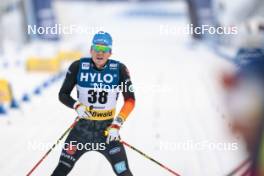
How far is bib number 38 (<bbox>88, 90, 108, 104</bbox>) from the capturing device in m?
4.58

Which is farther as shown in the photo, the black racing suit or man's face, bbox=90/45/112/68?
the black racing suit

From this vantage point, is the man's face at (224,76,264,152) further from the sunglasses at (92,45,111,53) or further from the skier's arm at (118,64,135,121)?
the sunglasses at (92,45,111,53)

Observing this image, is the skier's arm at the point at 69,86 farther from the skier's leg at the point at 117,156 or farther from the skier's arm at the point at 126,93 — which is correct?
the skier's leg at the point at 117,156

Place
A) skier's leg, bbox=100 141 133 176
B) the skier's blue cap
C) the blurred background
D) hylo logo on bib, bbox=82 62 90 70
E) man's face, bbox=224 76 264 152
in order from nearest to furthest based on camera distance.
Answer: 1. man's face, bbox=224 76 264 152
2. the skier's blue cap
3. hylo logo on bib, bbox=82 62 90 70
4. skier's leg, bbox=100 141 133 176
5. the blurred background

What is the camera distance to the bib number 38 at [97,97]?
4.58 meters

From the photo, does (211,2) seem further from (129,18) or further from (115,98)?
(115,98)

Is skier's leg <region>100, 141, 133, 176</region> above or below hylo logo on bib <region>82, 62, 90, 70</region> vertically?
below

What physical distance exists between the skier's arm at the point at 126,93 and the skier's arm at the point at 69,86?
0.39 meters

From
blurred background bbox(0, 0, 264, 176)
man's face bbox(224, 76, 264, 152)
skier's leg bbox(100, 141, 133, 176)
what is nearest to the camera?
man's face bbox(224, 76, 264, 152)

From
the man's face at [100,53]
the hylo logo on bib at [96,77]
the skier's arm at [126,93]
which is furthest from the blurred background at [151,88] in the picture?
the man's face at [100,53]

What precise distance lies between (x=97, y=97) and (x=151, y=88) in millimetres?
7212

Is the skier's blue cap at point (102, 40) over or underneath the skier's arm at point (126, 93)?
over

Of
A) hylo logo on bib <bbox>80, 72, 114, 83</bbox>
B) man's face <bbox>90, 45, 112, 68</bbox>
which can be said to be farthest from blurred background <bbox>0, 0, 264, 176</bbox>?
man's face <bbox>90, 45, 112, 68</bbox>

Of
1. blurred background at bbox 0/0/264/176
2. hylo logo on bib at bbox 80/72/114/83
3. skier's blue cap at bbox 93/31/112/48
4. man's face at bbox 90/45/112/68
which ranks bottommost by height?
blurred background at bbox 0/0/264/176
